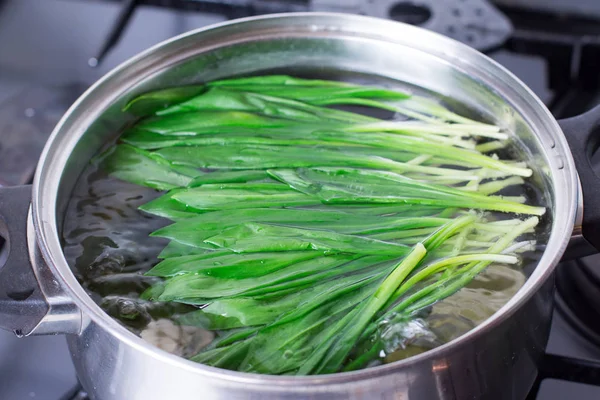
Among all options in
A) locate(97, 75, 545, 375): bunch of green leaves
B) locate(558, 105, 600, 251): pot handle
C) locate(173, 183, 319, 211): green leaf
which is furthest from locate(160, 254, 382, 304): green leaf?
locate(558, 105, 600, 251): pot handle

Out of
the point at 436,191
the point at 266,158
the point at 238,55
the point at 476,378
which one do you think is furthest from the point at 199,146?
the point at 476,378

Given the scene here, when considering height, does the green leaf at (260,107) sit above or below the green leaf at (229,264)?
above

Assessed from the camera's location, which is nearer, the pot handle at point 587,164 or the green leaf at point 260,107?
the pot handle at point 587,164

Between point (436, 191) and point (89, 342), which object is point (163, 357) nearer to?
point (89, 342)

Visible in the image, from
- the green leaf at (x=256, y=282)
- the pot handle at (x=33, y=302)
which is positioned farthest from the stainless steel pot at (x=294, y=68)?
the green leaf at (x=256, y=282)

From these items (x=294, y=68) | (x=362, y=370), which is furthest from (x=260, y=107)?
(x=362, y=370)

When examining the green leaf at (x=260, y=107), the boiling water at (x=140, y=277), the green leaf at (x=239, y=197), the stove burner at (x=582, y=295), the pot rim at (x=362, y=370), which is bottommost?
the stove burner at (x=582, y=295)

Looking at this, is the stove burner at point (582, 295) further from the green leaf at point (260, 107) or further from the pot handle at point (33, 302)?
the pot handle at point (33, 302)
